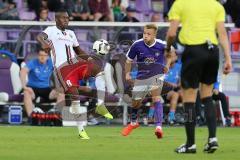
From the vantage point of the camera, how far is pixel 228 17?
90.0 ft

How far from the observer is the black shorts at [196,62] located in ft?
41.5

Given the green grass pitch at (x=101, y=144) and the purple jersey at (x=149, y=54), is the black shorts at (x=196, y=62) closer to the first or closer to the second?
the green grass pitch at (x=101, y=144)

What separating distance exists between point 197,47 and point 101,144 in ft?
9.77

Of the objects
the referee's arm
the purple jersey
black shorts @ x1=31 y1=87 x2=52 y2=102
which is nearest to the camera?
the referee's arm

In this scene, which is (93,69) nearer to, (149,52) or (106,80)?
(106,80)

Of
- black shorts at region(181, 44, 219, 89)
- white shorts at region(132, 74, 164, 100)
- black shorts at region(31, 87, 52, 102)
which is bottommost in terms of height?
black shorts at region(31, 87, 52, 102)

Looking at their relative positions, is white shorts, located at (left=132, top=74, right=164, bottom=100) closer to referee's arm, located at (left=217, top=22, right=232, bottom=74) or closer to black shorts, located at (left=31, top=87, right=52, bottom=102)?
black shorts, located at (left=31, top=87, right=52, bottom=102)

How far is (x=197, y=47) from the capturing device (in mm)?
12703

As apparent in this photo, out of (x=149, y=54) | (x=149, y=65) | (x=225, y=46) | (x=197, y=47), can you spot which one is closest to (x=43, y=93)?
(x=149, y=65)

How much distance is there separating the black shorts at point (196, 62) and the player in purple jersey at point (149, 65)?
175 inches

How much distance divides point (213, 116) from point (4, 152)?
295cm

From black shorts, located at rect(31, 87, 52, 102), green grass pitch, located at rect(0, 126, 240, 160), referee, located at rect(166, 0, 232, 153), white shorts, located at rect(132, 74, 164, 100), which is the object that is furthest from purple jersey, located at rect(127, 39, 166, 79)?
referee, located at rect(166, 0, 232, 153)

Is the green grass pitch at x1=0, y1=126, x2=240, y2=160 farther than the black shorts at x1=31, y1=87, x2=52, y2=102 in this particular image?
No

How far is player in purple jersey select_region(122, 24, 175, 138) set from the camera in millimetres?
17672
